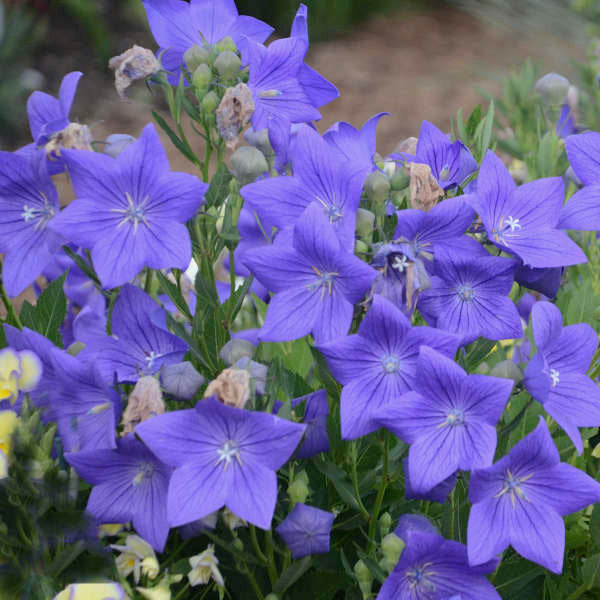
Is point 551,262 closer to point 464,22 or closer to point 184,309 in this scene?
point 184,309

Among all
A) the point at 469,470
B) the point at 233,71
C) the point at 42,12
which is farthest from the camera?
the point at 42,12

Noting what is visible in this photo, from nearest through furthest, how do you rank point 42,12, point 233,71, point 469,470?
1. point 469,470
2. point 233,71
3. point 42,12

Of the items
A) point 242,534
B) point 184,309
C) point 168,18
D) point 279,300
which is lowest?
point 242,534

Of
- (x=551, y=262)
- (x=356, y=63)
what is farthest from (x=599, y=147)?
(x=356, y=63)

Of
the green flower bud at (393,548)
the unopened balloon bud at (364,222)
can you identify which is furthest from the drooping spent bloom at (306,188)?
the green flower bud at (393,548)

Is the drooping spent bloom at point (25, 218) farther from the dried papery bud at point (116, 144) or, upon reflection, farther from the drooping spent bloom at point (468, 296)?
the drooping spent bloom at point (468, 296)

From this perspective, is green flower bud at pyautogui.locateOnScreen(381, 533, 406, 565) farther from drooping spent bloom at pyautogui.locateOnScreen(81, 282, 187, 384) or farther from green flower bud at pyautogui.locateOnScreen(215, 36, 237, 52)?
green flower bud at pyautogui.locateOnScreen(215, 36, 237, 52)

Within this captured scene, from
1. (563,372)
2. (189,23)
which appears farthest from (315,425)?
(189,23)

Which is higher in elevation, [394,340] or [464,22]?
[394,340]
